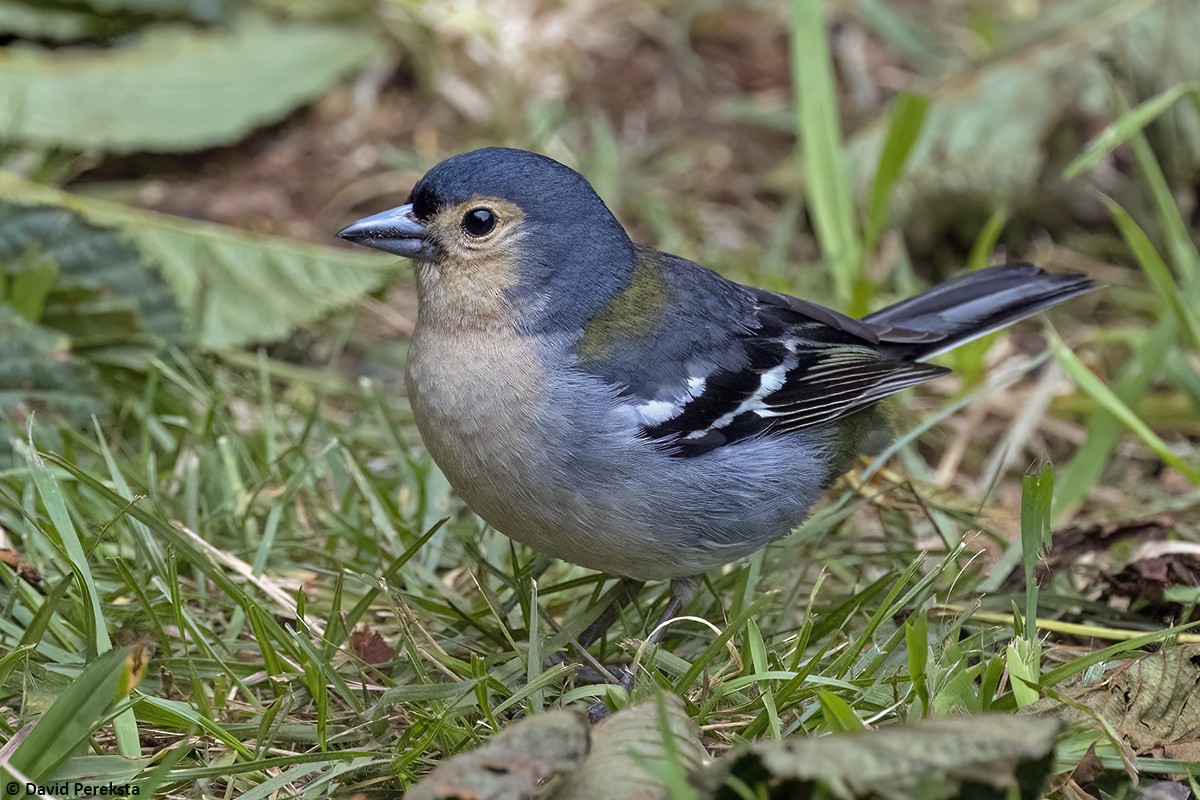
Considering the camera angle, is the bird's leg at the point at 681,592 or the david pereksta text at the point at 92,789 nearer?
the david pereksta text at the point at 92,789

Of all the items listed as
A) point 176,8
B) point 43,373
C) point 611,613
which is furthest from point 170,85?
point 611,613

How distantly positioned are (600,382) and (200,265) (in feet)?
8.00

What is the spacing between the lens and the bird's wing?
137 inches

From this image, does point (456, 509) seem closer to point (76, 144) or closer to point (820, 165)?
point (820, 165)

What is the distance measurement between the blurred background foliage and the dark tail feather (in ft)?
0.79

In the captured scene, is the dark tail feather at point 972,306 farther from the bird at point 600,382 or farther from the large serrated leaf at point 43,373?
the large serrated leaf at point 43,373

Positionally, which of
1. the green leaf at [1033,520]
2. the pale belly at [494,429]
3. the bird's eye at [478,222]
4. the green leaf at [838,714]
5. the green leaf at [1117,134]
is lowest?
the green leaf at [838,714]

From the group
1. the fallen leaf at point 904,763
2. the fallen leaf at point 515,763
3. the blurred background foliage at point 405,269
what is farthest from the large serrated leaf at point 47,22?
the fallen leaf at point 904,763

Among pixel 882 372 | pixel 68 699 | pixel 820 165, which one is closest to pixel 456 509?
pixel 882 372

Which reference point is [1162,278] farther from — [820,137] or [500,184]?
[500,184]

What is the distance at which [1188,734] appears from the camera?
117 inches

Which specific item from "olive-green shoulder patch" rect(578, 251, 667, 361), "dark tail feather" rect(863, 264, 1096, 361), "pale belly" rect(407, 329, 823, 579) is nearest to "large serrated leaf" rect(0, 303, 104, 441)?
"pale belly" rect(407, 329, 823, 579)

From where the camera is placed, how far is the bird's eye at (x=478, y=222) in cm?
351

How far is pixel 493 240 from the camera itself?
139 inches
